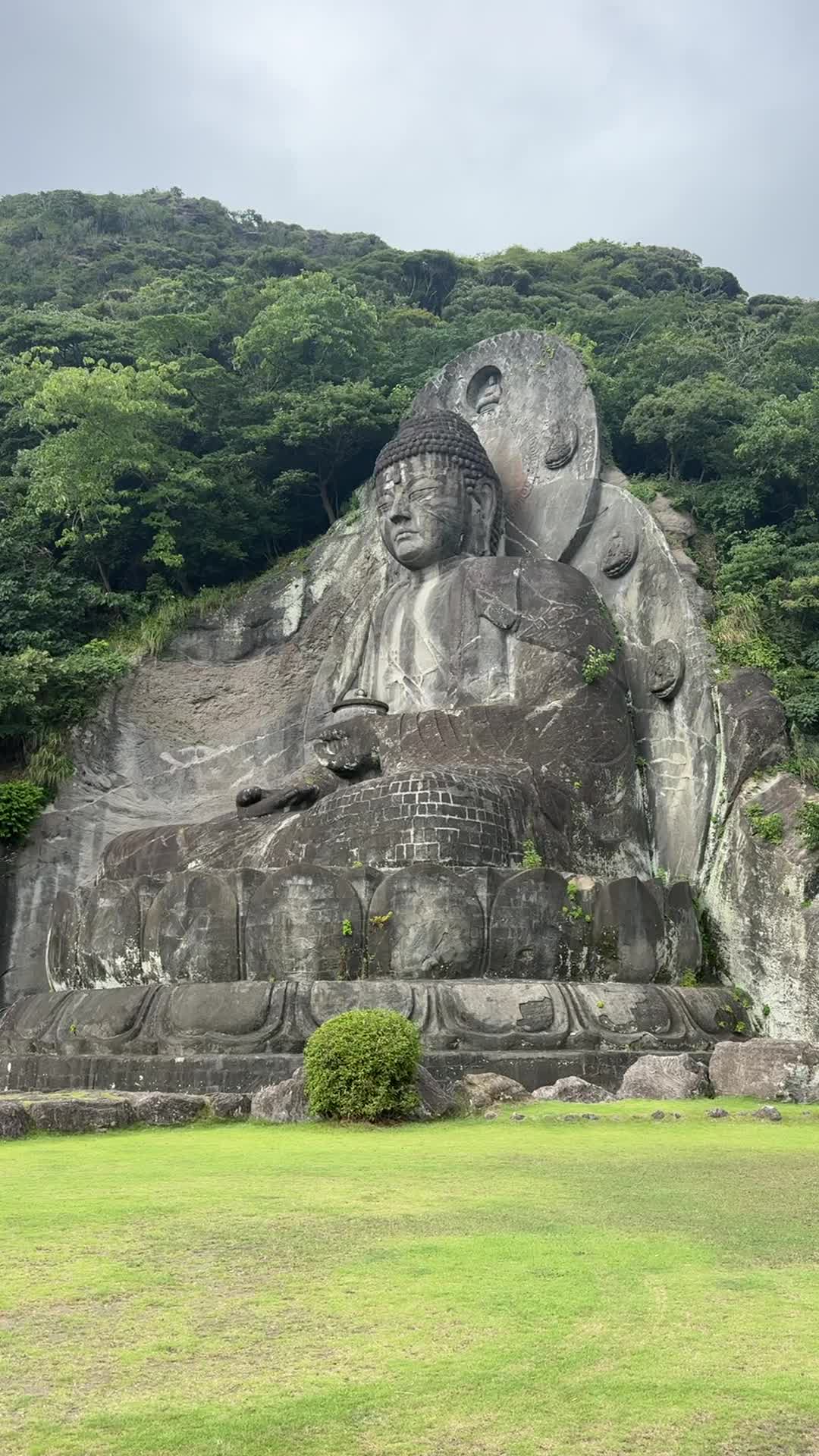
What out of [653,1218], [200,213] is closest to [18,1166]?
[653,1218]

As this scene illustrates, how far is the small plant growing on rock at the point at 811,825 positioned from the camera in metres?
Result: 10.2

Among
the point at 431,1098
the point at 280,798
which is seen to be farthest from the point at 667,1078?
the point at 280,798

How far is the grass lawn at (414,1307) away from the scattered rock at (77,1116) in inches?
52.6

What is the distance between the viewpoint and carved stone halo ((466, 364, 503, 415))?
1648 cm

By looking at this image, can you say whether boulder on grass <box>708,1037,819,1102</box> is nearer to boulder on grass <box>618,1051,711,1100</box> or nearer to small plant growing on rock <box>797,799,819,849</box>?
boulder on grass <box>618,1051,711,1100</box>

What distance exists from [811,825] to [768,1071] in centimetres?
351

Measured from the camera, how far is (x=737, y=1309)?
299 centimetres

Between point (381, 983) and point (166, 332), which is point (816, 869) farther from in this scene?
point (166, 332)

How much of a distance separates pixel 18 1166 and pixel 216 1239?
1941mm

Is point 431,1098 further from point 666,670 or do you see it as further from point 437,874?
point 666,670

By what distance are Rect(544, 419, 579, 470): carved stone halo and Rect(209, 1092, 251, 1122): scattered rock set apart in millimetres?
10327

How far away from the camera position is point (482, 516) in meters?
14.4

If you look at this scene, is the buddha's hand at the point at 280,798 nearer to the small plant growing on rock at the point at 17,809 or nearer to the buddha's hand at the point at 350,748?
the buddha's hand at the point at 350,748

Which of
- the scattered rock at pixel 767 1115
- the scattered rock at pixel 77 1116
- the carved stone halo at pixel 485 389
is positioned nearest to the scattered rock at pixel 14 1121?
the scattered rock at pixel 77 1116
